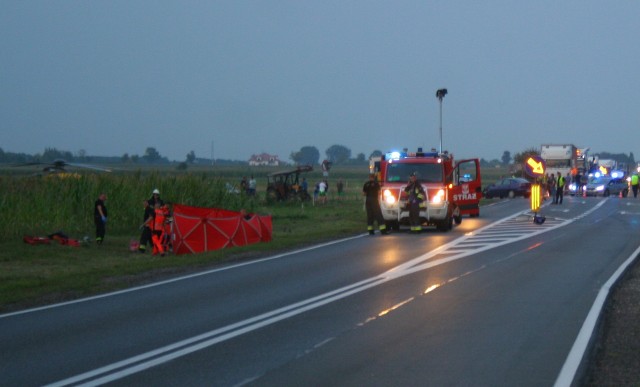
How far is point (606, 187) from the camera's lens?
63.3 metres

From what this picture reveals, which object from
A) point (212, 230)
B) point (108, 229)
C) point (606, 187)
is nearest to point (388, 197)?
point (212, 230)

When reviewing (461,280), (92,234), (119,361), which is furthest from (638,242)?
(119,361)

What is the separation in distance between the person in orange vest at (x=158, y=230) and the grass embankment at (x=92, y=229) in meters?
A: 0.36

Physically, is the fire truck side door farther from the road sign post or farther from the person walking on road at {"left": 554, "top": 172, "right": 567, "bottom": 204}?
the person walking on road at {"left": 554, "top": 172, "right": 567, "bottom": 204}

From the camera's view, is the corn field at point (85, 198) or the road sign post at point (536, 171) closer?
the corn field at point (85, 198)

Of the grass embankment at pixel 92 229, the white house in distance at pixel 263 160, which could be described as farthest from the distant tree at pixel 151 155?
the grass embankment at pixel 92 229

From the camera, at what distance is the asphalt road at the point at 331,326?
933cm

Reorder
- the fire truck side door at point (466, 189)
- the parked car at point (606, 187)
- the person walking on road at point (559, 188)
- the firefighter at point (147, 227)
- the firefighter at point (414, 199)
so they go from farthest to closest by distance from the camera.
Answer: the parked car at point (606, 187) → the person walking on road at point (559, 188) → the fire truck side door at point (466, 189) → the firefighter at point (414, 199) → the firefighter at point (147, 227)

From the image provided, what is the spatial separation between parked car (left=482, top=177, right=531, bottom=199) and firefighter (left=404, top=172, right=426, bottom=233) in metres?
31.8

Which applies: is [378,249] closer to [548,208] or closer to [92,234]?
[92,234]

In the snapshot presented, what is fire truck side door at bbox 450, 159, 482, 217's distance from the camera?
1287 inches

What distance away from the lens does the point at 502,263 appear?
19.8 m

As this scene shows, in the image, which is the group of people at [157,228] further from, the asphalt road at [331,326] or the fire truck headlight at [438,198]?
the fire truck headlight at [438,198]

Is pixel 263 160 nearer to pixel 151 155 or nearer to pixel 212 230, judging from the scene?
pixel 151 155
